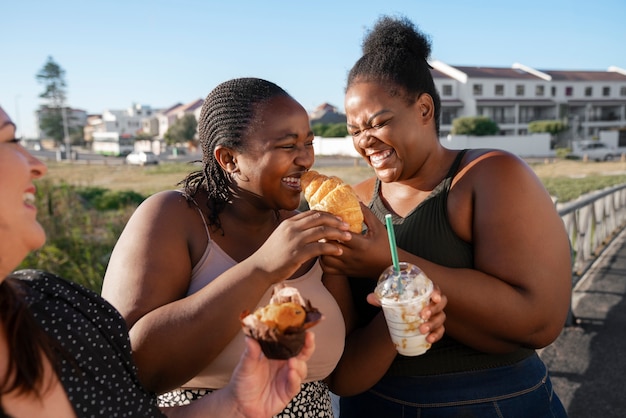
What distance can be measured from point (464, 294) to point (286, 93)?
1066mm

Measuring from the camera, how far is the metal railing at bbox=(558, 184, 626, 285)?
22.6 feet

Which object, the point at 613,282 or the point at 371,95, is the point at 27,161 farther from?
the point at 613,282

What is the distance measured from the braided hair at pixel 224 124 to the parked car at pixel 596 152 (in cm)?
4216

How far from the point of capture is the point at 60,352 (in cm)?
138

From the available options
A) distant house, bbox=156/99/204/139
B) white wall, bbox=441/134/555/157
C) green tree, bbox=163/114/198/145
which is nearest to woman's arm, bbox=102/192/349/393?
white wall, bbox=441/134/555/157

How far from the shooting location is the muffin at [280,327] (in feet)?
5.22

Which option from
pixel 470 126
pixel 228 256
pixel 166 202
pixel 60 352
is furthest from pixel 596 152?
pixel 60 352

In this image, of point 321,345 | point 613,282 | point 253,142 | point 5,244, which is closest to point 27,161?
point 5,244

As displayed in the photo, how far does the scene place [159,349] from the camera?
5.83ft

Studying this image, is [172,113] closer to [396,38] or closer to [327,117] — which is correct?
[327,117]

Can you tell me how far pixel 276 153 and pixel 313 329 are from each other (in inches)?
27.8

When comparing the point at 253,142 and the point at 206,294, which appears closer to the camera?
the point at 206,294

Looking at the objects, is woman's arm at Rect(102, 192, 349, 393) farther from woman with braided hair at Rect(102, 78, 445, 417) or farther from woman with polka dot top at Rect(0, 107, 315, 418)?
woman with polka dot top at Rect(0, 107, 315, 418)

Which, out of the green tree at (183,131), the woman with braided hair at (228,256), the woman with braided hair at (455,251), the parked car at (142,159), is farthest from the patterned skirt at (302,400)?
the green tree at (183,131)
